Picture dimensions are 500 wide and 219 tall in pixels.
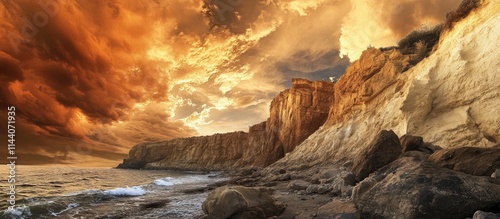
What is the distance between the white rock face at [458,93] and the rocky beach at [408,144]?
0.18ft

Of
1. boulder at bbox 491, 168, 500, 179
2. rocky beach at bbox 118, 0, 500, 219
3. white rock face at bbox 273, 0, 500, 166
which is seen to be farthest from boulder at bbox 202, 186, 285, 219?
white rock face at bbox 273, 0, 500, 166

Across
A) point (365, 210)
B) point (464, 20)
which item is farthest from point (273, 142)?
point (365, 210)

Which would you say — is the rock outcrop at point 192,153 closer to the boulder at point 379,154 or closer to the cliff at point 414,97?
the cliff at point 414,97

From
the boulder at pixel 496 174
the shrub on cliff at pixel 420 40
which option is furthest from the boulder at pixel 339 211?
the shrub on cliff at pixel 420 40

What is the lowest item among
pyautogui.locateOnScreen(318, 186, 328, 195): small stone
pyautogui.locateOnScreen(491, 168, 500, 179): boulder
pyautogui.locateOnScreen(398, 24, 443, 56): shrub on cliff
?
pyautogui.locateOnScreen(318, 186, 328, 195): small stone

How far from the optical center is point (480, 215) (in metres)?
3.62

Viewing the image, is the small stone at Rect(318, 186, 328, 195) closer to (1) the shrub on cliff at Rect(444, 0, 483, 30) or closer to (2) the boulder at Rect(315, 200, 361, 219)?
(2) the boulder at Rect(315, 200, 361, 219)

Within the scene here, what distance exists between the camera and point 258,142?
214 feet

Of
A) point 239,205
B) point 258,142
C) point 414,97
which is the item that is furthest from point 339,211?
point 258,142

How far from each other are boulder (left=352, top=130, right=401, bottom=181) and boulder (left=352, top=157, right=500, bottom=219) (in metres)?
2.78

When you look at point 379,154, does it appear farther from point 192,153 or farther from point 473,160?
point 192,153

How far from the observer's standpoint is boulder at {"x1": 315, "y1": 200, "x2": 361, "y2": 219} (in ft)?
15.5

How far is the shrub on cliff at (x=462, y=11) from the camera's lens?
16320 mm

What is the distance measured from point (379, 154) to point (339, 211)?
12.2 ft
